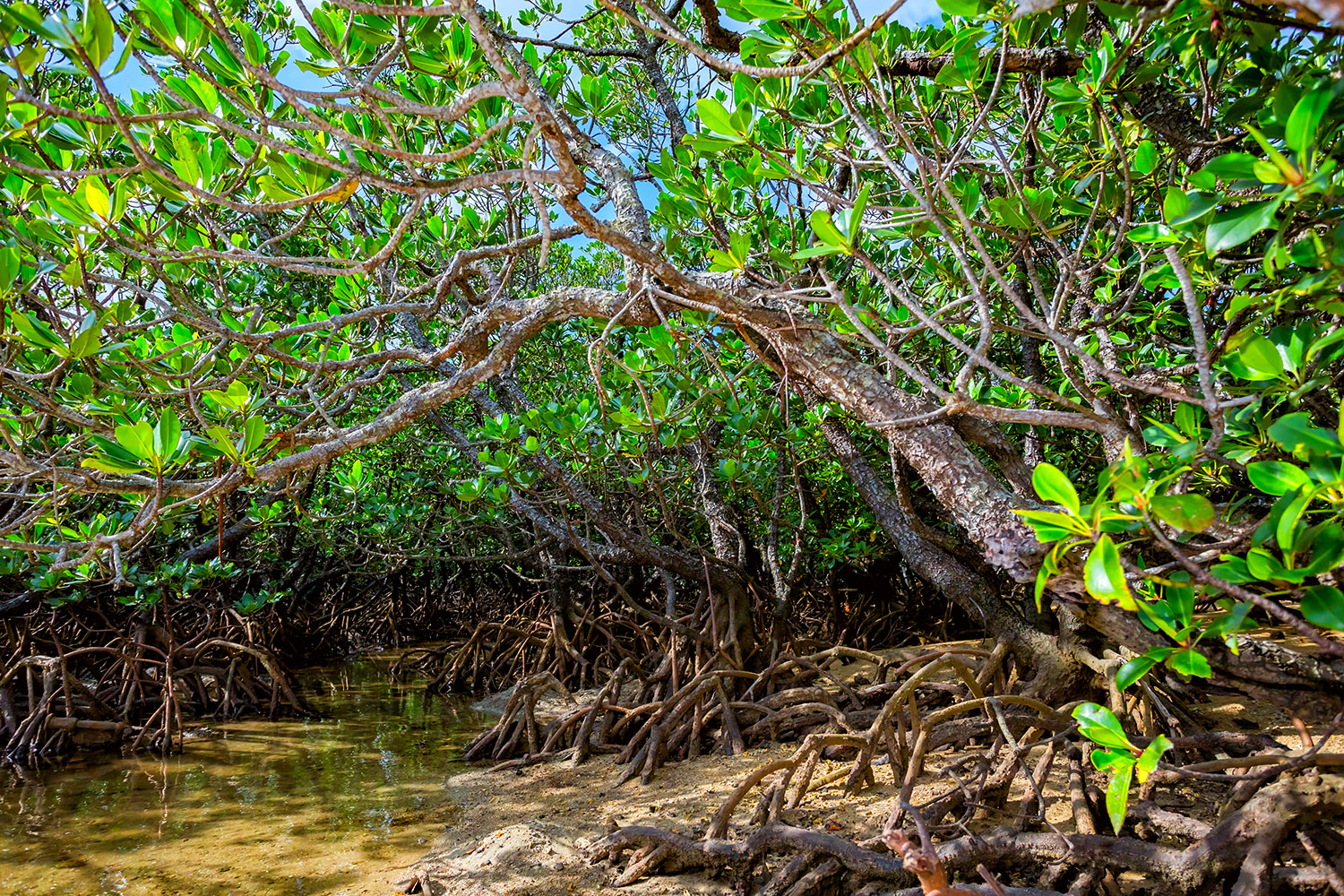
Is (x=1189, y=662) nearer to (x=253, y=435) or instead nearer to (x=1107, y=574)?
(x=1107, y=574)

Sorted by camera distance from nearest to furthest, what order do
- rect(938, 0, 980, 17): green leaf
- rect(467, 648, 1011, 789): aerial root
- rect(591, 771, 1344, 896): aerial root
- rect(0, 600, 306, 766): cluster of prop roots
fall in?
rect(938, 0, 980, 17): green leaf → rect(591, 771, 1344, 896): aerial root → rect(467, 648, 1011, 789): aerial root → rect(0, 600, 306, 766): cluster of prop roots

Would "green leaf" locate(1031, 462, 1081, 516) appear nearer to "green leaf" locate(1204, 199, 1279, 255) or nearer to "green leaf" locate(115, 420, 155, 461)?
"green leaf" locate(1204, 199, 1279, 255)

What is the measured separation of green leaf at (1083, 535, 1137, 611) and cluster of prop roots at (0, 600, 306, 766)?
21.2ft

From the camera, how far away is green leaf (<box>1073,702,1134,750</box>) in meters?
1.42

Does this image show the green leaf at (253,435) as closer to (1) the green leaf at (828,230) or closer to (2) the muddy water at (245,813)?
(1) the green leaf at (828,230)

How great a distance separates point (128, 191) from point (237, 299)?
2560 millimetres

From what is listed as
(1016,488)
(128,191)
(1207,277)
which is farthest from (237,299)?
(1207,277)

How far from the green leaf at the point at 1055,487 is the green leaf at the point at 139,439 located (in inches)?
75.6

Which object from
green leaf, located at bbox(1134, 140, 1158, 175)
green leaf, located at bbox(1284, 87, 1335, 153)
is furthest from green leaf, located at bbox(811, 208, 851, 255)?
green leaf, located at bbox(1134, 140, 1158, 175)

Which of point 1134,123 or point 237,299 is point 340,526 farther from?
point 1134,123

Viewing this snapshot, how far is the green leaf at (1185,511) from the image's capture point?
1.16 m

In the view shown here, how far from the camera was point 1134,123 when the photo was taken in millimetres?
2143

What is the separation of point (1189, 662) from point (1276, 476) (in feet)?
1.22

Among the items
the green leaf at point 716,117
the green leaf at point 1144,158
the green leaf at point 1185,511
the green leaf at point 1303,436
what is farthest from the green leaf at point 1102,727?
the green leaf at point 716,117
